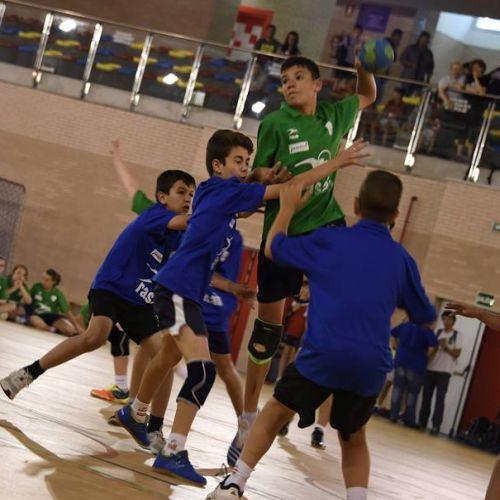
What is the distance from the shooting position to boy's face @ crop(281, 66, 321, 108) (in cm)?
603

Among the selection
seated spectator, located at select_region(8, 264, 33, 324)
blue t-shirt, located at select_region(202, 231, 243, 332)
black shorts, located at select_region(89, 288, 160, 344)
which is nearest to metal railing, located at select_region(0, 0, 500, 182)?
seated spectator, located at select_region(8, 264, 33, 324)

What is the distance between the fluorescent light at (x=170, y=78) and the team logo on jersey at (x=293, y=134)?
1277 cm

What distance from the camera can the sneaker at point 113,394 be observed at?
8.37 metres

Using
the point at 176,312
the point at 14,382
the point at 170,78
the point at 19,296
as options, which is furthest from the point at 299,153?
the point at 170,78

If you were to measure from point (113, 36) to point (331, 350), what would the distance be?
15167 mm

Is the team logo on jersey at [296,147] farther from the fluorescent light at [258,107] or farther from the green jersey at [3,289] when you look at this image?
the green jersey at [3,289]

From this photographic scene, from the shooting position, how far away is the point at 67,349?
6605mm

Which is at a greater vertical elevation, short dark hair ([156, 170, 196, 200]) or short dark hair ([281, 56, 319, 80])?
short dark hair ([281, 56, 319, 80])

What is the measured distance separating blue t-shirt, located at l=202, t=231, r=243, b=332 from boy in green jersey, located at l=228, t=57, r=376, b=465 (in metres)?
0.88

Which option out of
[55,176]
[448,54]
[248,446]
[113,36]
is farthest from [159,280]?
[448,54]

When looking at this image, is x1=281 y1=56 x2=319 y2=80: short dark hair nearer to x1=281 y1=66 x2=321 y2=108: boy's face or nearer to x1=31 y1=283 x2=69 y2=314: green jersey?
x1=281 y1=66 x2=321 y2=108: boy's face

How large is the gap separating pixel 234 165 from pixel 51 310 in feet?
40.4

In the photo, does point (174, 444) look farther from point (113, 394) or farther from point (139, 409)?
point (113, 394)

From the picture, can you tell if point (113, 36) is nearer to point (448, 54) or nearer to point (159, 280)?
point (448, 54)
